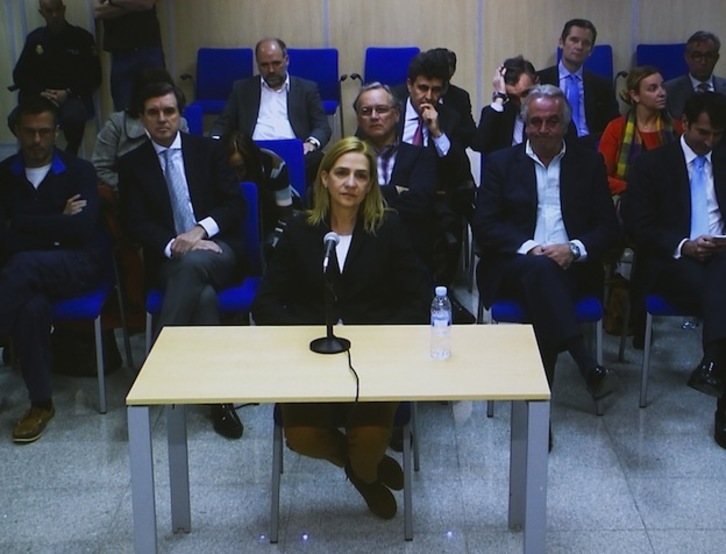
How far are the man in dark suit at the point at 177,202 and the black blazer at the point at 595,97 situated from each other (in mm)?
2529

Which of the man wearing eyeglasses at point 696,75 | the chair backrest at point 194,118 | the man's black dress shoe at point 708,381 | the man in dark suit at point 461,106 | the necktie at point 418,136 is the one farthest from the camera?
the man wearing eyeglasses at point 696,75

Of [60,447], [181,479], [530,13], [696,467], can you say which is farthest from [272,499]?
[530,13]

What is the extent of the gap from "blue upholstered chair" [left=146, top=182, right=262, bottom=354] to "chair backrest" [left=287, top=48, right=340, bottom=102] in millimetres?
2769

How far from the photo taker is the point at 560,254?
389 centimetres

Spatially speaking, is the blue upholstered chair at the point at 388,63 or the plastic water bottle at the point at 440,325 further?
the blue upholstered chair at the point at 388,63

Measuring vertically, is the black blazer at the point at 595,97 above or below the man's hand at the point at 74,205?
above

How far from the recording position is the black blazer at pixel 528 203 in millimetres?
4039

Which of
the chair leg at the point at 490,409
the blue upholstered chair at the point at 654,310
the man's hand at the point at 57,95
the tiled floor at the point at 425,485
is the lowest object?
the tiled floor at the point at 425,485

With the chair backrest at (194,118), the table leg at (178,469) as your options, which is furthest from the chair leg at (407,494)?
the chair backrest at (194,118)

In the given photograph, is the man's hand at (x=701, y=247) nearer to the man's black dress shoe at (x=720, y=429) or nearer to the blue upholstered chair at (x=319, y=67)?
the man's black dress shoe at (x=720, y=429)

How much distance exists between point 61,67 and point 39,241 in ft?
9.33

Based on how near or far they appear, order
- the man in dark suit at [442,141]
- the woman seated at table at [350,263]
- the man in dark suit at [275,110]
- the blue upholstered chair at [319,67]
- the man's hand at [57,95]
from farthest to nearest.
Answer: the blue upholstered chair at [319,67] < the man's hand at [57,95] < the man in dark suit at [275,110] < the man in dark suit at [442,141] < the woman seated at table at [350,263]

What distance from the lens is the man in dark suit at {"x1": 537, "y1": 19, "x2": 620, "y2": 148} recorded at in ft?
19.4

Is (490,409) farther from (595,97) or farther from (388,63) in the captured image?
(388,63)
